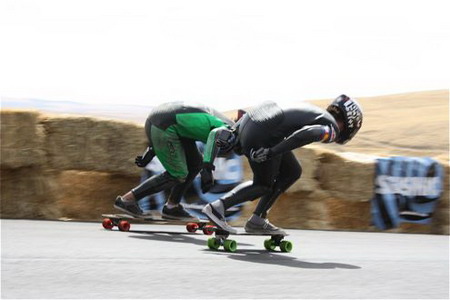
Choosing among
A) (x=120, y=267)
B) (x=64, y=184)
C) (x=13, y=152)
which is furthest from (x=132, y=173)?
(x=120, y=267)

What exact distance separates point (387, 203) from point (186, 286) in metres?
6.98

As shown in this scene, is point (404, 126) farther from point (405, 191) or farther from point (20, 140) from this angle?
point (20, 140)

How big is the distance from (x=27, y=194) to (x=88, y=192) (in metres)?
0.77

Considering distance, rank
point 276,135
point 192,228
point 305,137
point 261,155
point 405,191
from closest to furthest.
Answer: point 305,137 < point 261,155 < point 276,135 < point 192,228 < point 405,191

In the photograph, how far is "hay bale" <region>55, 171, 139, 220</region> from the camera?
32.0ft

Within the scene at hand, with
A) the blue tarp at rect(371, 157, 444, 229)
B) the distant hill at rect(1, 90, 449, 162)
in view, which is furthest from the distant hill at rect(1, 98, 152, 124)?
the blue tarp at rect(371, 157, 444, 229)

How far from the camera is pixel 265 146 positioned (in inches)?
262

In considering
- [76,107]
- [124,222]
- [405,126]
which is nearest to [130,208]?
[124,222]

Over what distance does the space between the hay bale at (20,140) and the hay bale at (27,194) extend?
125 millimetres

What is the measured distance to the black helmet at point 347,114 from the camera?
6.59 m

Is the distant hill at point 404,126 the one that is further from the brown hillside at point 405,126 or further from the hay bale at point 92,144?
the hay bale at point 92,144

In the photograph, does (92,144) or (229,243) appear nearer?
(229,243)

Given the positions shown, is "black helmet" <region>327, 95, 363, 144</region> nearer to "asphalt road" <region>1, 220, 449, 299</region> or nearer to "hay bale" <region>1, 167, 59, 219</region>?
"asphalt road" <region>1, 220, 449, 299</region>

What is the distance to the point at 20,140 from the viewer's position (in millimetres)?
9539
